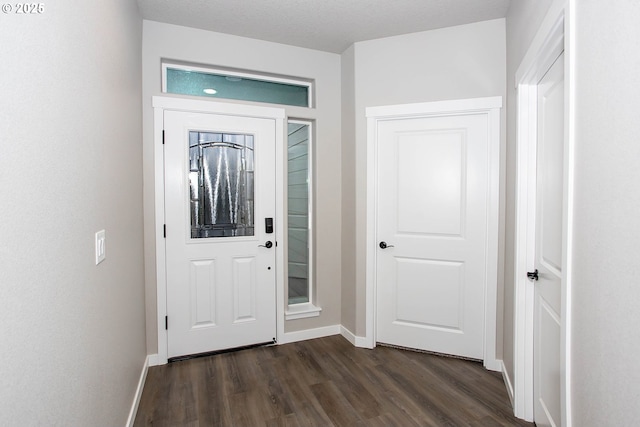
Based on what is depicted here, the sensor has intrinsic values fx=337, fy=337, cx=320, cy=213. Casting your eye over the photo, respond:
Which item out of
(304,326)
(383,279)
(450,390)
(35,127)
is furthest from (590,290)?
(304,326)

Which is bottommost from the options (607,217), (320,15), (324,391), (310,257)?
(324,391)

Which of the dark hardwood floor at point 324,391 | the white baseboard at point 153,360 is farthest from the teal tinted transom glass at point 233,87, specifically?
the dark hardwood floor at point 324,391

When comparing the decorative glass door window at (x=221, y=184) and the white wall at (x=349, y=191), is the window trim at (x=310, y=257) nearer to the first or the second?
the white wall at (x=349, y=191)

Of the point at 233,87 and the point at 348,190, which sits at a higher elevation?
the point at 233,87

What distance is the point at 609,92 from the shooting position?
1021mm

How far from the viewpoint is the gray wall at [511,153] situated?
2.12 metres

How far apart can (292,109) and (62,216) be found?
2.40 metres

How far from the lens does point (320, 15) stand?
2.61 m

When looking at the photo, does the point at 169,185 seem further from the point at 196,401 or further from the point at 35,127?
the point at 35,127

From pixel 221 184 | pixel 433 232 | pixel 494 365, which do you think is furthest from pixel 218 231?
pixel 494 365

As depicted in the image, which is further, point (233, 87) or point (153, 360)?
point (233, 87)

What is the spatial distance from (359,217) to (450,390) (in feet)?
4.94

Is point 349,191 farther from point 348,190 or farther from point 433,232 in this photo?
point 433,232

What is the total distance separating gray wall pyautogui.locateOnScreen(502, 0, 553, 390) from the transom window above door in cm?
171
